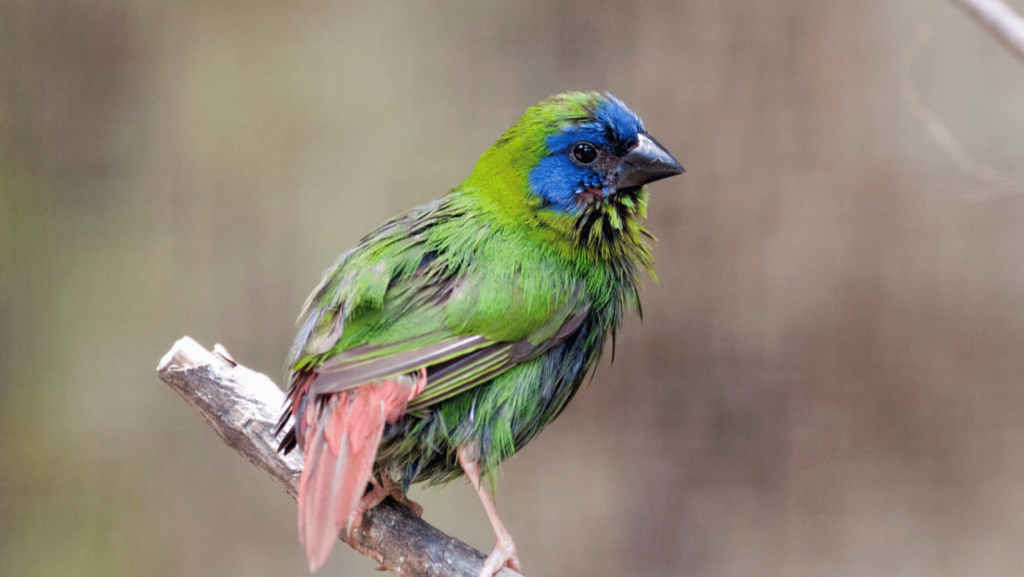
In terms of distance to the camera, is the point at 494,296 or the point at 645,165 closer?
the point at 494,296

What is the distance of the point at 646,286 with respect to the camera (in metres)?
4.56

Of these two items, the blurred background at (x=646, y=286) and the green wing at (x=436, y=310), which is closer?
the green wing at (x=436, y=310)

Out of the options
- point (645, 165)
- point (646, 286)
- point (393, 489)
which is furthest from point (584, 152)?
point (646, 286)

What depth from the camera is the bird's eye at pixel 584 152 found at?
9.03 ft

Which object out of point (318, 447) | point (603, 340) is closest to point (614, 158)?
point (603, 340)

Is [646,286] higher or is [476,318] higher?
[476,318]

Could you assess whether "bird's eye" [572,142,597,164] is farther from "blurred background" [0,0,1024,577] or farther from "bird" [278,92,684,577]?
"blurred background" [0,0,1024,577]

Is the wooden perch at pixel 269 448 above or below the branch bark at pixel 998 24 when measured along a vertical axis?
below

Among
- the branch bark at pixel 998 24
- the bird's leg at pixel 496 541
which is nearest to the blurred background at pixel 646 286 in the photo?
the bird's leg at pixel 496 541

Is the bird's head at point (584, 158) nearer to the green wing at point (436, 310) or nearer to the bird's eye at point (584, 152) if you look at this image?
the bird's eye at point (584, 152)

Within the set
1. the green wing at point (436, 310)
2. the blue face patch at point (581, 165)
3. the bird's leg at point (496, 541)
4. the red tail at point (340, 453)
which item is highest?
the blue face patch at point (581, 165)

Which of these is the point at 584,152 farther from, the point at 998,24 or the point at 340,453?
the point at 998,24

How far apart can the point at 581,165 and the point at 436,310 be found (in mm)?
598

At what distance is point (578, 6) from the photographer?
4582 mm
